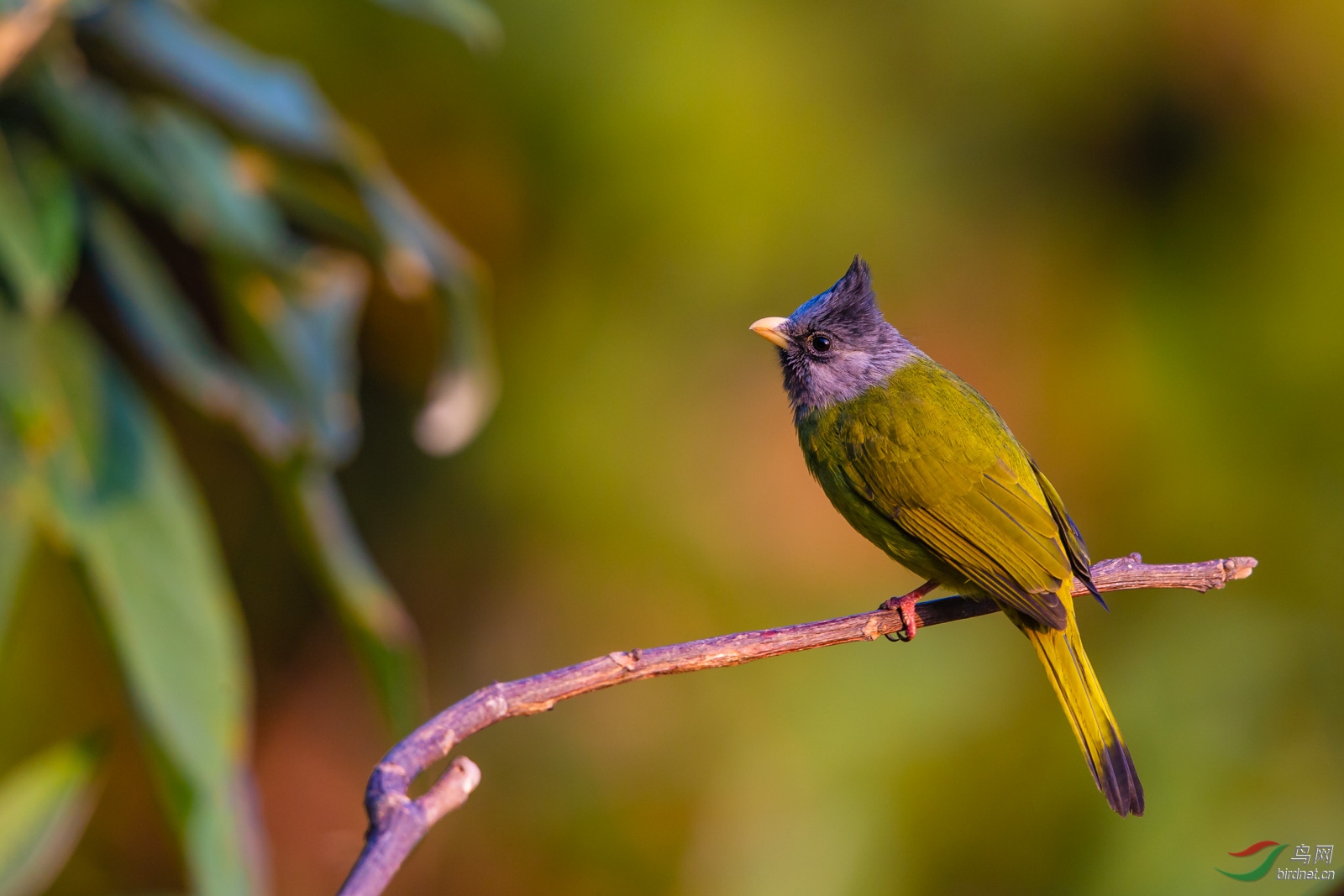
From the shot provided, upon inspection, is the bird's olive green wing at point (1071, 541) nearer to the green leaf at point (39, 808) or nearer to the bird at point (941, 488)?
the bird at point (941, 488)

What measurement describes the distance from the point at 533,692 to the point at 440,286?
1595 millimetres

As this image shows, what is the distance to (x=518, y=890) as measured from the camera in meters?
3.64

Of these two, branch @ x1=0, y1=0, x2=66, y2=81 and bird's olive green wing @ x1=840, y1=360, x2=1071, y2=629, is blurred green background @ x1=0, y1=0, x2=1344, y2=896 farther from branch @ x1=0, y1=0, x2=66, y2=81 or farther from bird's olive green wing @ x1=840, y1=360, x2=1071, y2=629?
bird's olive green wing @ x1=840, y1=360, x2=1071, y2=629

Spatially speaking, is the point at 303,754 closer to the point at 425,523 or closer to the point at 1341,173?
the point at 425,523

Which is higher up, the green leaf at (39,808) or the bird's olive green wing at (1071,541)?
the bird's olive green wing at (1071,541)

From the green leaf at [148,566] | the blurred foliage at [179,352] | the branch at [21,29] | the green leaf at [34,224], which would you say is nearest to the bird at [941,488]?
the blurred foliage at [179,352]

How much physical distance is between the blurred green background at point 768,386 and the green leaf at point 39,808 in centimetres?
177

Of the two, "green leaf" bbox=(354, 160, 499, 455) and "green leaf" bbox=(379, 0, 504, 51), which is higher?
"green leaf" bbox=(379, 0, 504, 51)

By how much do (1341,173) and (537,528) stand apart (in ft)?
9.89

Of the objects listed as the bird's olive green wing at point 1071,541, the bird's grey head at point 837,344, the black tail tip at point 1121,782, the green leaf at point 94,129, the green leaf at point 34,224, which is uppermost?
the green leaf at point 94,129

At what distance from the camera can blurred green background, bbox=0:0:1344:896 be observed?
360cm

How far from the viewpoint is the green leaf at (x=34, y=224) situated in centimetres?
191
